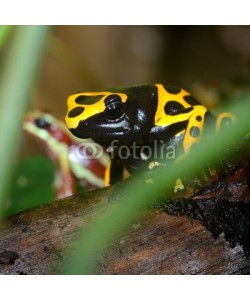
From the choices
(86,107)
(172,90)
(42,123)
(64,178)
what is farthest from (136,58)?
(86,107)

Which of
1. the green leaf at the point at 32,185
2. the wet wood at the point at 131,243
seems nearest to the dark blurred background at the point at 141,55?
the green leaf at the point at 32,185

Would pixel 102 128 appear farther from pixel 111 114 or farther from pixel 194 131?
pixel 194 131

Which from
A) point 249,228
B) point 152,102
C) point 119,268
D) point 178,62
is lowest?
point 119,268


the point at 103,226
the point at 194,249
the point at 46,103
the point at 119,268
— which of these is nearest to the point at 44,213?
the point at 119,268

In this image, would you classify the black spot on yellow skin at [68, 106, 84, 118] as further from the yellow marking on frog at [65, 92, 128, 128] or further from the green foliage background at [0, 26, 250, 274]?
the green foliage background at [0, 26, 250, 274]

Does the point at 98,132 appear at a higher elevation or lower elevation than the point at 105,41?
lower

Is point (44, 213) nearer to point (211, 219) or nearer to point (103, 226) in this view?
point (211, 219)

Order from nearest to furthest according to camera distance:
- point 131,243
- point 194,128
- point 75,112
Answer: point 131,243
point 75,112
point 194,128
